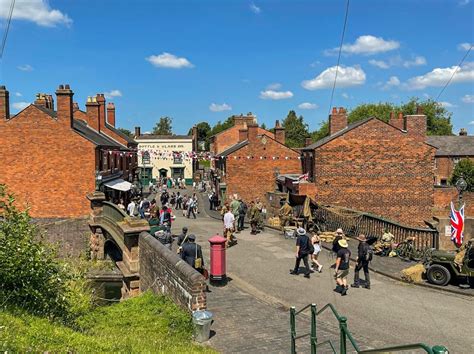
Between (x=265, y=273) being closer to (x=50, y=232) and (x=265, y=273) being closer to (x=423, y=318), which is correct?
(x=423, y=318)

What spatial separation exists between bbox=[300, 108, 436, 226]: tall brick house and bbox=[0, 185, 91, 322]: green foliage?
19.4 m

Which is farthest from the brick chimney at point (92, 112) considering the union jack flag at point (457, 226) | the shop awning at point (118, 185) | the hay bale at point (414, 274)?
the hay bale at point (414, 274)

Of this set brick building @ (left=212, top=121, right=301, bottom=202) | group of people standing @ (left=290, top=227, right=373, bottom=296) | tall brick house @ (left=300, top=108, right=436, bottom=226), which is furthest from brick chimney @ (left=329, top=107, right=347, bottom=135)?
group of people standing @ (left=290, top=227, right=373, bottom=296)

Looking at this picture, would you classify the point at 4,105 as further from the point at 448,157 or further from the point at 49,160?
the point at 448,157

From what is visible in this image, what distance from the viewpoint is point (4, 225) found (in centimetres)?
902

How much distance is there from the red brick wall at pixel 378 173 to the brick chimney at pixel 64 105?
15551mm

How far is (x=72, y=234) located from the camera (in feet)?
82.7

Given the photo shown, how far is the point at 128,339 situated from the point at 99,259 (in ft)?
56.3

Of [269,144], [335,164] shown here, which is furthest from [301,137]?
[335,164]

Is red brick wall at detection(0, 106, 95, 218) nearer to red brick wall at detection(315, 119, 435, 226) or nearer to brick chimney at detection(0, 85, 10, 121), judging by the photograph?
brick chimney at detection(0, 85, 10, 121)

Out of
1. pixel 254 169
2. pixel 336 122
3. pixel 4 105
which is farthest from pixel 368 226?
pixel 4 105

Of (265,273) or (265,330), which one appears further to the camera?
(265,273)

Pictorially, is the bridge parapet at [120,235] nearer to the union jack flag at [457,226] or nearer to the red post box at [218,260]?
the red post box at [218,260]

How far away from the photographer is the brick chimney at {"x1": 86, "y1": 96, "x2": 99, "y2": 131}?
37.5m
